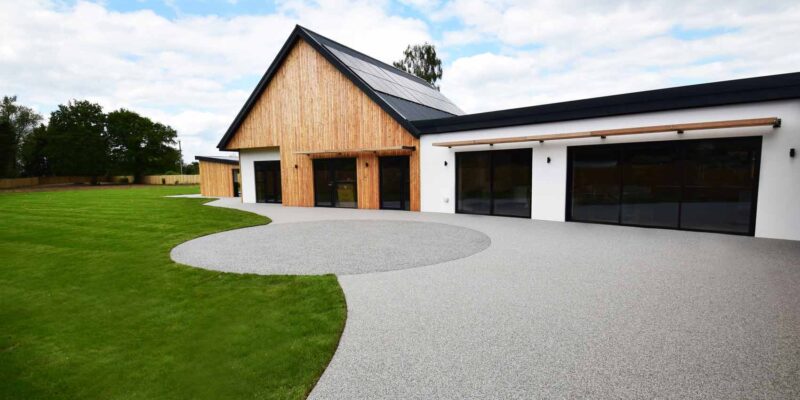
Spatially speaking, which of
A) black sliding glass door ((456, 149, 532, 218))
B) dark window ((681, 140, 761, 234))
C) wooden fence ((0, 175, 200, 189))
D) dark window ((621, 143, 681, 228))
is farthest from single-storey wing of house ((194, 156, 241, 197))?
wooden fence ((0, 175, 200, 189))

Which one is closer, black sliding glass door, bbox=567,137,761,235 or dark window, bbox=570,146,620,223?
black sliding glass door, bbox=567,137,761,235

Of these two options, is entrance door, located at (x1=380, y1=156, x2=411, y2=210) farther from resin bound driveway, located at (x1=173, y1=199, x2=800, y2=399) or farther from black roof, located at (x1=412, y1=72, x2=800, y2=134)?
resin bound driveway, located at (x1=173, y1=199, x2=800, y2=399)

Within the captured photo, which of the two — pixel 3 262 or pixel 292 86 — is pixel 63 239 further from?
pixel 292 86

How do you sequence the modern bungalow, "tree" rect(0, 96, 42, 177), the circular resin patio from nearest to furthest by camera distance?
the circular resin patio < the modern bungalow < "tree" rect(0, 96, 42, 177)

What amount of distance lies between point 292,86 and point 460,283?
13.7 meters

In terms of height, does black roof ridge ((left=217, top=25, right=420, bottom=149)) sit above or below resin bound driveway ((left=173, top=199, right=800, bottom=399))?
above

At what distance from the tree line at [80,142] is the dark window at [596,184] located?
54211 millimetres

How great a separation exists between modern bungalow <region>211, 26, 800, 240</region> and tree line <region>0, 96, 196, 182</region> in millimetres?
40391

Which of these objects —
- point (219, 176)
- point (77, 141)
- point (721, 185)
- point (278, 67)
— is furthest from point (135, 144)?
point (721, 185)

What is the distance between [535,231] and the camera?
9133mm

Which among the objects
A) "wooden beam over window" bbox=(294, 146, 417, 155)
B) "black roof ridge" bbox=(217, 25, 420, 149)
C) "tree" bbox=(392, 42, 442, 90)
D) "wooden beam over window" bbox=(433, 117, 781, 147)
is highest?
"tree" bbox=(392, 42, 442, 90)

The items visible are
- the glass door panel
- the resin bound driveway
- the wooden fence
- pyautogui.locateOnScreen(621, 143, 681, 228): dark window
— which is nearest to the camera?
the resin bound driveway

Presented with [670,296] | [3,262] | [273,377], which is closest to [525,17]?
[670,296]

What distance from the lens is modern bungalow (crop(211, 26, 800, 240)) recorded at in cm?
798
